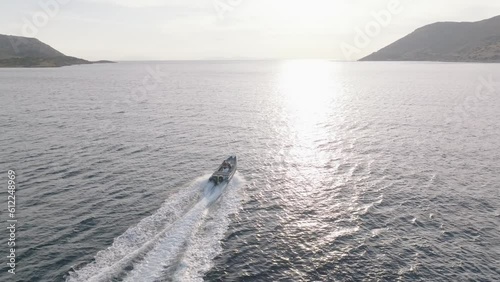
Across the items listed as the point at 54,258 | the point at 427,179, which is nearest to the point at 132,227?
the point at 54,258

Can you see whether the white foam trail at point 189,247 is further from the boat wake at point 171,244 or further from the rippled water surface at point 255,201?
the rippled water surface at point 255,201

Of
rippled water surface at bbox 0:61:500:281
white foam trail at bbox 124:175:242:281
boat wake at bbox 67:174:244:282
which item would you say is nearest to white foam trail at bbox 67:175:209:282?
boat wake at bbox 67:174:244:282

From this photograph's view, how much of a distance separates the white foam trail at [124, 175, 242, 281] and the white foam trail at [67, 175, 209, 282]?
43.3 inches

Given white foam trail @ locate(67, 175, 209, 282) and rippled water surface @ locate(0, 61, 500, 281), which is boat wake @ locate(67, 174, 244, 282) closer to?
white foam trail @ locate(67, 175, 209, 282)

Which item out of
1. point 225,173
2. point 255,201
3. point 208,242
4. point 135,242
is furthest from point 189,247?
point 225,173

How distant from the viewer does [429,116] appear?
107000 millimetres

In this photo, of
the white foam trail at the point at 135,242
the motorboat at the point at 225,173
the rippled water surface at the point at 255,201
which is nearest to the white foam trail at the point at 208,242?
the rippled water surface at the point at 255,201

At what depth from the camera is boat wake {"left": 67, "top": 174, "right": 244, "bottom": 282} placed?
3092 centimetres

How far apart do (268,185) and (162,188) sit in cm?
1716

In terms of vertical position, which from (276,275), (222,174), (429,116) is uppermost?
(429,116)

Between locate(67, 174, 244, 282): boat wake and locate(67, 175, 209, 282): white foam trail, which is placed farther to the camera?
locate(67, 174, 244, 282): boat wake

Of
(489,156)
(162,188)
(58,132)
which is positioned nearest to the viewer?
(162,188)

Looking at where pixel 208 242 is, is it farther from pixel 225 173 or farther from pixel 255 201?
pixel 225 173

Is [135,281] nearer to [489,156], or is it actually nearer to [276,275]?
[276,275]
